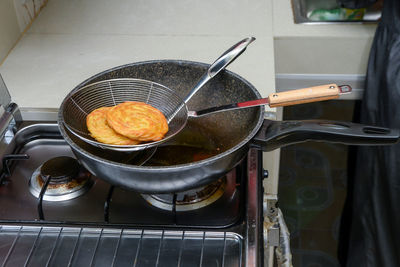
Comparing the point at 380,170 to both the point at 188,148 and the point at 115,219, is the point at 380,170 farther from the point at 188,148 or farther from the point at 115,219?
the point at 115,219

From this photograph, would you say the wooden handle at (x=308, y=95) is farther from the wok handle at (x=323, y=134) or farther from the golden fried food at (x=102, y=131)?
the golden fried food at (x=102, y=131)

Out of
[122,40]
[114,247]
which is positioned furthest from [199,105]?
[122,40]

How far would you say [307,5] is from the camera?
1.60 metres

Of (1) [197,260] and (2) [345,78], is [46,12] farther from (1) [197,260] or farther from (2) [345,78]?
(1) [197,260]

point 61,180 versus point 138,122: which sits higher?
point 138,122

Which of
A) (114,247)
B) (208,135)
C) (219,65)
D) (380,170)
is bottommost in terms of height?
(380,170)

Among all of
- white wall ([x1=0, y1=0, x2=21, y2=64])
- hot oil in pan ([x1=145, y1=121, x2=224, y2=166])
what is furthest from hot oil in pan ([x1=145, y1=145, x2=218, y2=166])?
white wall ([x1=0, y1=0, x2=21, y2=64])

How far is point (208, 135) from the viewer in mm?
852

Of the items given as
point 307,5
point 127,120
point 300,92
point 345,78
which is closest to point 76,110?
point 127,120

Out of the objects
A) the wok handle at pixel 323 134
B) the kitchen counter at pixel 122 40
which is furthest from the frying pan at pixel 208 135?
the kitchen counter at pixel 122 40

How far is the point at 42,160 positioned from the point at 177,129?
0.30 m

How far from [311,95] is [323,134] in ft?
0.24

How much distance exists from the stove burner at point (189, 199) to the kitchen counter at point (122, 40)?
1.09ft

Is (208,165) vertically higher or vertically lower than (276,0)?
lower
